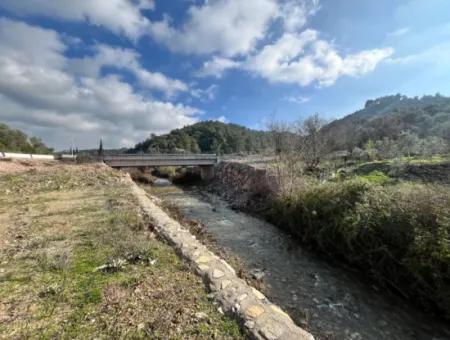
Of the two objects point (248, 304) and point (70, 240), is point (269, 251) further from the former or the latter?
point (70, 240)

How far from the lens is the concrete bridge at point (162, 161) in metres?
31.8

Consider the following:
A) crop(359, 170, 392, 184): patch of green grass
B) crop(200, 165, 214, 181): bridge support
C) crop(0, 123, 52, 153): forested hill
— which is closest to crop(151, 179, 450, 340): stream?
crop(359, 170, 392, 184): patch of green grass

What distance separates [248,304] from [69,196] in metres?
12.6

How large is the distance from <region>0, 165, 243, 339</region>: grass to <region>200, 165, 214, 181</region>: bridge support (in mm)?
28599

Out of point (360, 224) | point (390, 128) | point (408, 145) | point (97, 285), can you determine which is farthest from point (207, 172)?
point (97, 285)

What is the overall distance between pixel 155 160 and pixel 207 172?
827cm

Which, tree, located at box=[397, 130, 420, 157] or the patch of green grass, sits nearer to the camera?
the patch of green grass

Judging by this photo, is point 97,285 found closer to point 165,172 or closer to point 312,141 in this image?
point 312,141

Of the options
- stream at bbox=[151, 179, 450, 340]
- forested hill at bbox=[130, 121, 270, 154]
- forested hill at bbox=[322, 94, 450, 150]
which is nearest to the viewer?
stream at bbox=[151, 179, 450, 340]

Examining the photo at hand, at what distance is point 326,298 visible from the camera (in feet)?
20.2

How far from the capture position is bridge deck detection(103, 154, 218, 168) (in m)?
31.8

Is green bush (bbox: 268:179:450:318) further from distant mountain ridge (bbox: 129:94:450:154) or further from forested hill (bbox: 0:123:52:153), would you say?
forested hill (bbox: 0:123:52:153)

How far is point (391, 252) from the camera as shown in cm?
626

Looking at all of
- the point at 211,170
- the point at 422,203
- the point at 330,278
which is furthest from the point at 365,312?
the point at 211,170
